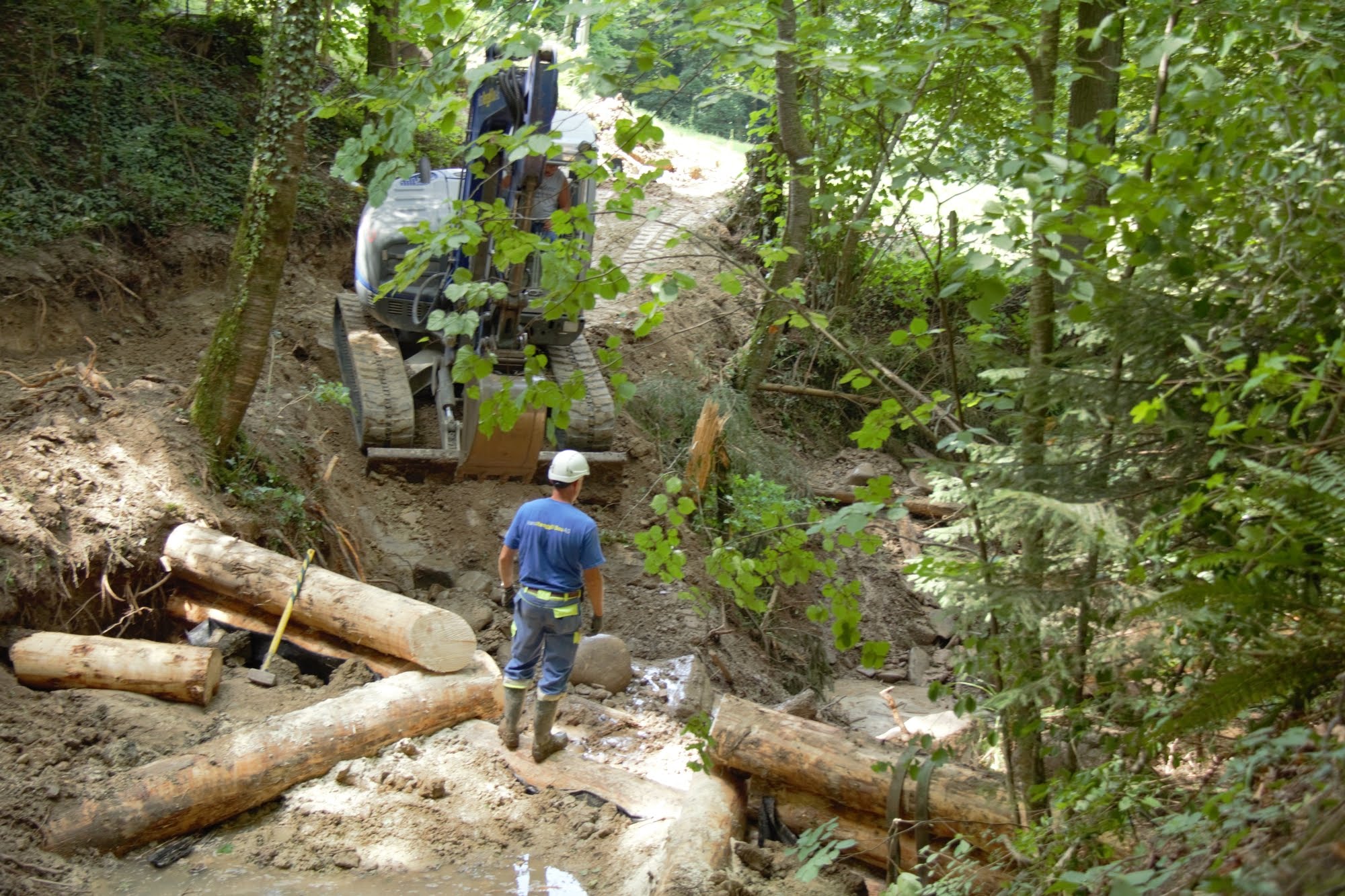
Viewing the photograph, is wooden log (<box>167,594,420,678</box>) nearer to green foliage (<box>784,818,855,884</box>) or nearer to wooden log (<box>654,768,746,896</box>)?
wooden log (<box>654,768,746,896</box>)

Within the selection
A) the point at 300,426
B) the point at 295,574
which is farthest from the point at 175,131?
the point at 295,574

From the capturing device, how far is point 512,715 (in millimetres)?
5828

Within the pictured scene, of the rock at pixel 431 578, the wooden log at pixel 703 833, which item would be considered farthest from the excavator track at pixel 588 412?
the wooden log at pixel 703 833

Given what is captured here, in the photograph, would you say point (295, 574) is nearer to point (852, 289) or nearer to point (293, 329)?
point (293, 329)

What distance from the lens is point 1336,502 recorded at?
247cm

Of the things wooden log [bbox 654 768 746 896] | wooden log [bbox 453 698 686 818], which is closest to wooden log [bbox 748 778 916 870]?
wooden log [bbox 654 768 746 896]

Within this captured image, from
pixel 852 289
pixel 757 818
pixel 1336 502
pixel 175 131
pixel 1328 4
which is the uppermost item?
pixel 1328 4

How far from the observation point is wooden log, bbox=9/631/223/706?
549 centimetres

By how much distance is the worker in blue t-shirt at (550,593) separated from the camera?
5676 millimetres

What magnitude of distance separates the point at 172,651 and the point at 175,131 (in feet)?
26.8

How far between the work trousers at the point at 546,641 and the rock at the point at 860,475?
263 inches

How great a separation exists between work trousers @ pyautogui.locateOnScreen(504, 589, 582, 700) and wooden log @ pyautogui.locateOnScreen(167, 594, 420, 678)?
116 centimetres

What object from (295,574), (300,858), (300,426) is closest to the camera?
Answer: (300,858)

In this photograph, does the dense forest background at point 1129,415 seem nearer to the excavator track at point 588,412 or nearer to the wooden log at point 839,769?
the wooden log at point 839,769
